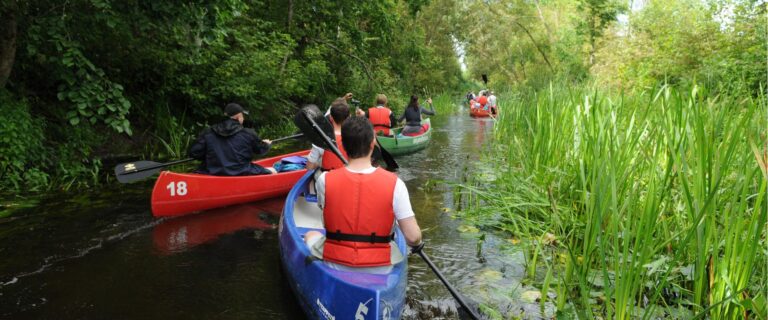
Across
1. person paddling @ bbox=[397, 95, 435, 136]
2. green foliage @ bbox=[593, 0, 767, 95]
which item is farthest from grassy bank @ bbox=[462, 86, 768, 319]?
person paddling @ bbox=[397, 95, 435, 136]

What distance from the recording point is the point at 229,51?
11.1m

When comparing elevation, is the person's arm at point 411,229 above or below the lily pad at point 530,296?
above

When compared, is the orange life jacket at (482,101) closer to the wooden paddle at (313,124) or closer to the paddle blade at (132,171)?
the wooden paddle at (313,124)

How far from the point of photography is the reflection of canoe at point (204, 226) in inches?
195

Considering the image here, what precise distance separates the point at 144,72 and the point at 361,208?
Answer: 8270 mm

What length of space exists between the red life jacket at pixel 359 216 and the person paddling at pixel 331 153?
2.63 metres

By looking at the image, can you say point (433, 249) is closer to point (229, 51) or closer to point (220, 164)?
point (220, 164)

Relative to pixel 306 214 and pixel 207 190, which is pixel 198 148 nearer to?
pixel 207 190

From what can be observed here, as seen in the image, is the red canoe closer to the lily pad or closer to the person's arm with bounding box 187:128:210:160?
the person's arm with bounding box 187:128:210:160

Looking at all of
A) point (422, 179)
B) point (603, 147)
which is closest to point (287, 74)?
point (422, 179)

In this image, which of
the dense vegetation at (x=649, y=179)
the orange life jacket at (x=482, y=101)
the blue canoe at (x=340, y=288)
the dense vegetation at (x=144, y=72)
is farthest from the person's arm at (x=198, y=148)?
the orange life jacket at (x=482, y=101)

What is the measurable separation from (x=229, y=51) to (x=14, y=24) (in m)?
5.15

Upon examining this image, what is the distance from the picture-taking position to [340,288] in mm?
2617

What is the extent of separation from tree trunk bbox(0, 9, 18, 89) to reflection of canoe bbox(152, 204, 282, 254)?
3.31 m
